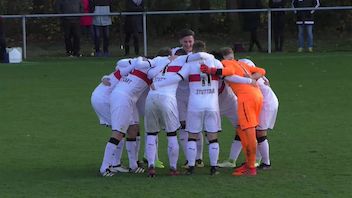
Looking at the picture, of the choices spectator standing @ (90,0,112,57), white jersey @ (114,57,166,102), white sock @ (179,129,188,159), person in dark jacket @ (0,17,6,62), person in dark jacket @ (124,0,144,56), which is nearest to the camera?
white jersey @ (114,57,166,102)

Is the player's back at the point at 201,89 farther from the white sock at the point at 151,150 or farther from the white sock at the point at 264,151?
the white sock at the point at 264,151

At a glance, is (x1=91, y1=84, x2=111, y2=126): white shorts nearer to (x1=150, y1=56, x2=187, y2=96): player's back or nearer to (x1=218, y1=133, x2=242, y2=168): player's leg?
(x1=150, y1=56, x2=187, y2=96): player's back

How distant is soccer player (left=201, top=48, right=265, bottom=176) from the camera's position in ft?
31.3

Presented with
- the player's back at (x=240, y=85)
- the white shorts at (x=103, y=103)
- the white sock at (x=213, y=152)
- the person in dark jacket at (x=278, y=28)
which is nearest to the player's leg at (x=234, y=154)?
the white sock at (x=213, y=152)

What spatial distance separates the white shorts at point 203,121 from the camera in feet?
31.3

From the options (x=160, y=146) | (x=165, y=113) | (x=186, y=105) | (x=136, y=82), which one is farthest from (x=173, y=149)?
(x=160, y=146)

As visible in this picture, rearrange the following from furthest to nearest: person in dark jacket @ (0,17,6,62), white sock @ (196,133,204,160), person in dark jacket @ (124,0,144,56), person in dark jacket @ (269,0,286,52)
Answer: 1. person in dark jacket @ (269,0,286,52)
2. person in dark jacket @ (124,0,144,56)
3. person in dark jacket @ (0,17,6,62)
4. white sock @ (196,133,204,160)

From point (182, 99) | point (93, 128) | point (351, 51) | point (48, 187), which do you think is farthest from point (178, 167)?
point (351, 51)

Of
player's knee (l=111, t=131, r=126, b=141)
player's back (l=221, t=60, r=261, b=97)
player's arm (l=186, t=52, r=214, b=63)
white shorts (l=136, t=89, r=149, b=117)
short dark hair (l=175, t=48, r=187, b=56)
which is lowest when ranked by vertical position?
player's knee (l=111, t=131, r=126, b=141)

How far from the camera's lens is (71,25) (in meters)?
24.0

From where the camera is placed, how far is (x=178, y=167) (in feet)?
33.6

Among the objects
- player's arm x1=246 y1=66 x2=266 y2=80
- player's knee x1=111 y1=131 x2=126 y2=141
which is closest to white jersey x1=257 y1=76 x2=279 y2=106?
player's arm x1=246 y1=66 x2=266 y2=80

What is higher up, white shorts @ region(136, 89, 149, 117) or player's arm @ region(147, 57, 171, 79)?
player's arm @ region(147, 57, 171, 79)

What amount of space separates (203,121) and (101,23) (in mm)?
14360
